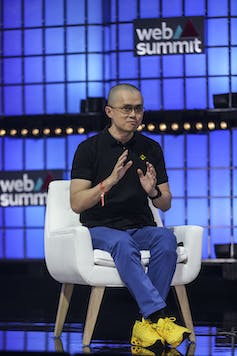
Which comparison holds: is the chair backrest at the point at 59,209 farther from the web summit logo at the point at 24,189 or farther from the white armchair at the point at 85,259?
the web summit logo at the point at 24,189

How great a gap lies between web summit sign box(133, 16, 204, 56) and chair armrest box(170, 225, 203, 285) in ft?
13.0

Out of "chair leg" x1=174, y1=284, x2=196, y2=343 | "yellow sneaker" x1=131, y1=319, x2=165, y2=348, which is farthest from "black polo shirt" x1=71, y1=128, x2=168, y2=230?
"yellow sneaker" x1=131, y1=319, x2=165, y2=348

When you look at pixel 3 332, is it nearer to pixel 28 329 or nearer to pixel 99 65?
pixel 28 329

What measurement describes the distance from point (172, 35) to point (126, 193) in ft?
13.7

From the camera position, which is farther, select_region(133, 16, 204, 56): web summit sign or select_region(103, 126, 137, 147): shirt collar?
select_region(133, 16, 204, 56): web summit sign

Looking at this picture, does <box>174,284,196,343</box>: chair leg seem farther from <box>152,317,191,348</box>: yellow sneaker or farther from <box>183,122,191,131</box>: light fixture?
<box>183,122,191,131</box>: light fixture

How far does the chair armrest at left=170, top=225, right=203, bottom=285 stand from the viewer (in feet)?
14.5

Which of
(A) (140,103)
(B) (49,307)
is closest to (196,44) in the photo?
(B) (49,307)

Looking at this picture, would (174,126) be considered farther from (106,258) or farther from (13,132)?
(106,258)

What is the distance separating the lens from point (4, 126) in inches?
340

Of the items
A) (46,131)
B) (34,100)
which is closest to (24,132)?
(46,131)

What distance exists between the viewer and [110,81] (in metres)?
8.44

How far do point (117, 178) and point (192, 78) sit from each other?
4.33 meters

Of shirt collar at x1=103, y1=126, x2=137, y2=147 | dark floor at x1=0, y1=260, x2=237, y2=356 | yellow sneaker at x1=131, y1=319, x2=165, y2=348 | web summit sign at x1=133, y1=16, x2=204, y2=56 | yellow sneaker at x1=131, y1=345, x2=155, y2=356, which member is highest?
web summit sign at x1=133, y1=16, x2=204, y2=56
